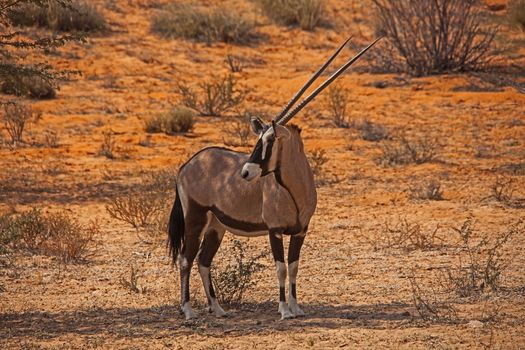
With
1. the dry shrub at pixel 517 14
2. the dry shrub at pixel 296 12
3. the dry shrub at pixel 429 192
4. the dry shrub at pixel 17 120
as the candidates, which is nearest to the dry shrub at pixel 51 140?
the dry shrub at pixel 17 120

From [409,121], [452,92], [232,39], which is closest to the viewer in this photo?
[409,121]

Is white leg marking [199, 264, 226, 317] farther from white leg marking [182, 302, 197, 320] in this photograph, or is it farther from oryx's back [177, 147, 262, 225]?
oryx's back [177, 147, 262, 225]

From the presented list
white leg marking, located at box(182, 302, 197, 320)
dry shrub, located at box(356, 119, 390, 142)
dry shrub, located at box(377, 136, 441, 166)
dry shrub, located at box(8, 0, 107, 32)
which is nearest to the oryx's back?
white leg marking, located at box(182, 302, 197, 320)

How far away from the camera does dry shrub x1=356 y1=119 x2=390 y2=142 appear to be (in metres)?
16.5

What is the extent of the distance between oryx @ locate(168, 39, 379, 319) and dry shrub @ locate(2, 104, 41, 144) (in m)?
8.67

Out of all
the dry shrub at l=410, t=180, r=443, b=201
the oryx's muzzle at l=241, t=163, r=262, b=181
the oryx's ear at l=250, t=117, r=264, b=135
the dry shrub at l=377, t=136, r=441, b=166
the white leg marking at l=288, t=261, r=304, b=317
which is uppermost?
the oryx's ear at l=250, t=117, r=264, b=135

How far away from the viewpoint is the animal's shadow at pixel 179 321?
734 centimetres

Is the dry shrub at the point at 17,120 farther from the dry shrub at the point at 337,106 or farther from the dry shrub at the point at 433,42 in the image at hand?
the dry shrub at the point at 433,42

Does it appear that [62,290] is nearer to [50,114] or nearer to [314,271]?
[314,271]

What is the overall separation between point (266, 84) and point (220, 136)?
3.98m

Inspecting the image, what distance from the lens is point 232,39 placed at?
23625 mm

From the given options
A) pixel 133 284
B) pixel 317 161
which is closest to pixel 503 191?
pixel 317 161

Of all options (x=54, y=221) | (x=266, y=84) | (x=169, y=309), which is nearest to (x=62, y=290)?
(x=169, y=309)

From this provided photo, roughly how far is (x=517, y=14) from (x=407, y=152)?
34.9ft
